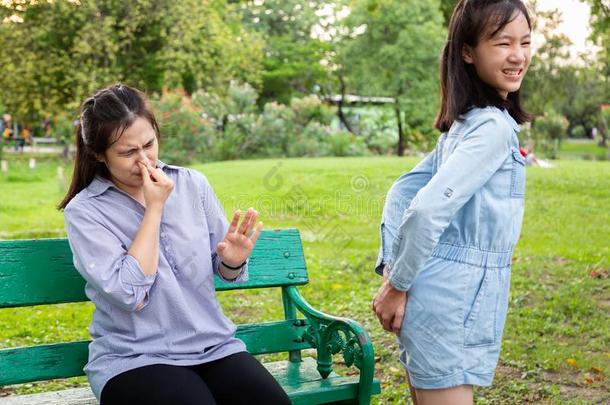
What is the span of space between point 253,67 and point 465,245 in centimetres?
1627

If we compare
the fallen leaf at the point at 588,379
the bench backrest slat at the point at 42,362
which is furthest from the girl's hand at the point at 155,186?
the fallen leaf at the point at 588,379

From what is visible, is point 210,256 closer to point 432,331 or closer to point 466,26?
point 432,331

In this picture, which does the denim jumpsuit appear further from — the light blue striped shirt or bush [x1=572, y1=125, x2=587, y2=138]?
bush [x1=572, y1=125, x2=587, y2=138]

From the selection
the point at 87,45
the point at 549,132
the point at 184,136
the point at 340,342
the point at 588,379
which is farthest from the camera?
the point at 549,132

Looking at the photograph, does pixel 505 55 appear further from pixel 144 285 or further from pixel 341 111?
pixel 341 111

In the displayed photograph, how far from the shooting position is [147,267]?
2.32 meters

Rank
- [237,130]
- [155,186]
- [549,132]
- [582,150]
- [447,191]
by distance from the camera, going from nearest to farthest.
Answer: [447,191], [155,186], [237,130], [549,132], [582,150]

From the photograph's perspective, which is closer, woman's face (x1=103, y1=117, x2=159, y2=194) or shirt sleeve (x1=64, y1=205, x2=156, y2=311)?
shirt sleeve (x1=64, y1=205, x2=156, y2=311)

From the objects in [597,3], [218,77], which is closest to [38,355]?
[597,3]

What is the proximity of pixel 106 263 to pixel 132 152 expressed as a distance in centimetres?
37

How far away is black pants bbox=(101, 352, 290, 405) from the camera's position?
2.23 metres

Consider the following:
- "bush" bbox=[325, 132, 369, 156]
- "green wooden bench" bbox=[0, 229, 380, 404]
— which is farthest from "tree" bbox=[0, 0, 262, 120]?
"green wooden bench" bbox=[0, 229, 380, 404]

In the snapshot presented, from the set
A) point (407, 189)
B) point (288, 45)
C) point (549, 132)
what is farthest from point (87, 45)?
point (549, 132)

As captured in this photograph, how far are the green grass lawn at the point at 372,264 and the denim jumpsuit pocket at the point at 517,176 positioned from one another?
2.13 m
